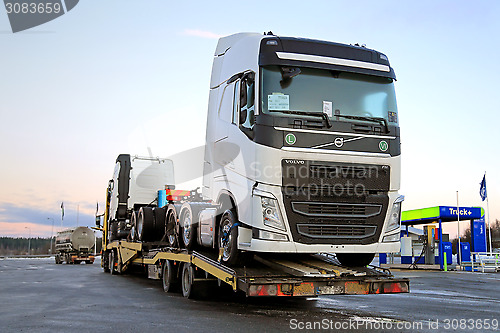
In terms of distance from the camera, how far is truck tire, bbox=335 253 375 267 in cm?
939

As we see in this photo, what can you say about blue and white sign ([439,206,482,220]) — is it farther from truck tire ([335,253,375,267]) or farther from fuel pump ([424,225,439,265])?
truck tire ([335,253,375,267])

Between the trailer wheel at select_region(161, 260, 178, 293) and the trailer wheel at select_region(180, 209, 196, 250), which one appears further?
the trailer wheel at select_region(161, 260, 178, 293)

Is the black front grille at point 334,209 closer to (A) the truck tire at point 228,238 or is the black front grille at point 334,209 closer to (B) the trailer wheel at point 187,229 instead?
(A) the truck tire at point 228,238

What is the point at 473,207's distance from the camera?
1133 inches

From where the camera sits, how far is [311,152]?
27.3 ft

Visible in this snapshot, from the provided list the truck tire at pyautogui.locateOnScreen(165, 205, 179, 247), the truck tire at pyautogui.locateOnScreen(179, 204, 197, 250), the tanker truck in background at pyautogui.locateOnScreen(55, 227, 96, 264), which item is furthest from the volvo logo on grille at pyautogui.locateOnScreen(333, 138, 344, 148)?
the tanker truck in background at pyautogui.locateOnScreen(55, 227, 96, 264)

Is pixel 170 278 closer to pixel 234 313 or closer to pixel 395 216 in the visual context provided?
pixel 234 313

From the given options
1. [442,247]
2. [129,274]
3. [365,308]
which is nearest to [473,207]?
[442,247]

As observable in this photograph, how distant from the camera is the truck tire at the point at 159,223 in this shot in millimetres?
14118

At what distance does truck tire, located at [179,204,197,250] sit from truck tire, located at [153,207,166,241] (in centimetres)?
273

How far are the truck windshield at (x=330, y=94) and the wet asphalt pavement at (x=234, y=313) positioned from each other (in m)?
3.21

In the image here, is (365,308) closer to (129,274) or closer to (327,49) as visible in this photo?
(327,49)

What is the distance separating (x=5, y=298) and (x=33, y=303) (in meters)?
1.33

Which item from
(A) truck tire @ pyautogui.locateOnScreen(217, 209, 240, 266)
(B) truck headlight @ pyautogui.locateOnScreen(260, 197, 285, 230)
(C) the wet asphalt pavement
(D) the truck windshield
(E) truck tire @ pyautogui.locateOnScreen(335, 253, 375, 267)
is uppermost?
(D) the truck windshield
